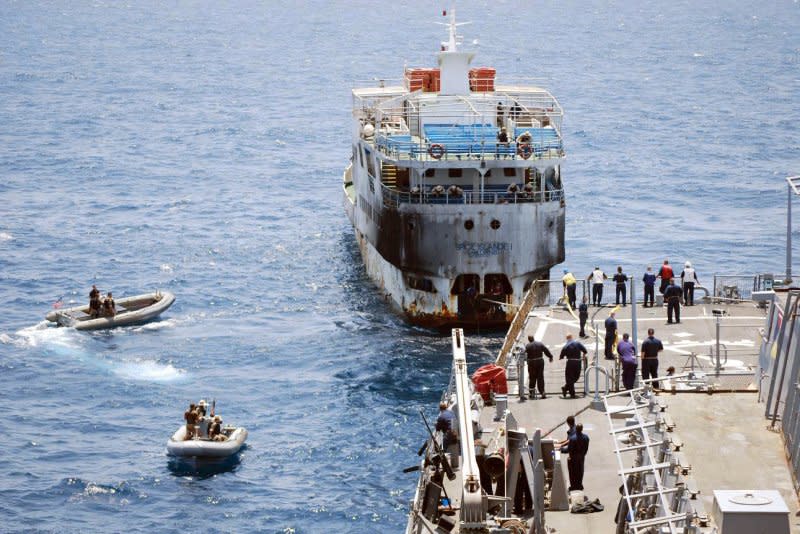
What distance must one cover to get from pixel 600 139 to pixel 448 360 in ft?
238

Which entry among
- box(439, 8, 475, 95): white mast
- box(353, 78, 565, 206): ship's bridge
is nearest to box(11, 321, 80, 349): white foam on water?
box(353, 78, 565, 206): ship's bridge

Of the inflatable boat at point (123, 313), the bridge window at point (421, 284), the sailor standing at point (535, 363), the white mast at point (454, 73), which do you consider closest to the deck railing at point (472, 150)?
the bridge window at point (421, 284)

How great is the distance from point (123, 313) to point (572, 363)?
31.0 metres

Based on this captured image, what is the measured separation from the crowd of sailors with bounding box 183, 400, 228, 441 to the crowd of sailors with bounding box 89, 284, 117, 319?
18.2 meters

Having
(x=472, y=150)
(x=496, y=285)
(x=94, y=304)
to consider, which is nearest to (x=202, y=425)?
(x=496, y=285)

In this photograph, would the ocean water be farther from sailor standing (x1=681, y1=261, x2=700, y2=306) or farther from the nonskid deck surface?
sailor standing (x1=681, y1=261, x2=700, y2=306)

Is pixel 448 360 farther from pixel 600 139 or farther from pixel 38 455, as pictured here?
pixel 600 139

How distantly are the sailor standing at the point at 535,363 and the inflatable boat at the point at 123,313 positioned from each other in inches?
1151

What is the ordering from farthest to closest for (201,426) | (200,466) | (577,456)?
(201,426) → (200,466) → (577,456)

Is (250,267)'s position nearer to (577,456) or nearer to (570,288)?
(570,288)

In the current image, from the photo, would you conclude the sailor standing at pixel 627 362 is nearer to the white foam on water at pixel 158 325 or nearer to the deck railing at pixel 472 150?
the deck railing at pixel 472 150

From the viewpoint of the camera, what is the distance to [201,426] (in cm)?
4772

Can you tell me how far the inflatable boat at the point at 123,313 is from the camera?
212 ft

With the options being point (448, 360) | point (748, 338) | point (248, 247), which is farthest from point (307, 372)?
point (248, 247)
